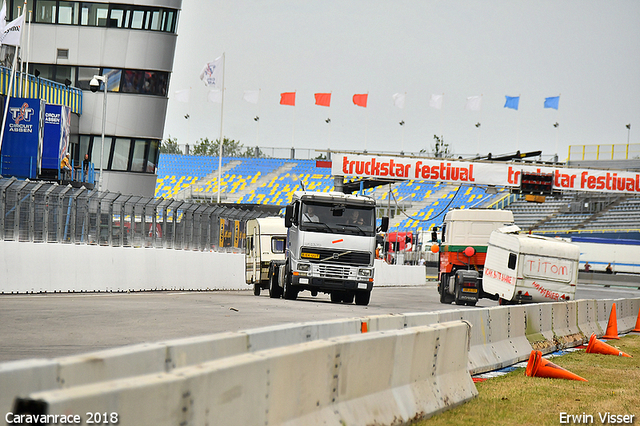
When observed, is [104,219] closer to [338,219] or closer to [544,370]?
[338,219]

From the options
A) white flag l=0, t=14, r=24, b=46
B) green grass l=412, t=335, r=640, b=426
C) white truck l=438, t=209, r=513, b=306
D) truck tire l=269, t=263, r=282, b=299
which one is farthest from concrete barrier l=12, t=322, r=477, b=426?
white flag l=0, t=14, r=24, b=46

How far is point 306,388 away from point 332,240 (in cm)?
1812

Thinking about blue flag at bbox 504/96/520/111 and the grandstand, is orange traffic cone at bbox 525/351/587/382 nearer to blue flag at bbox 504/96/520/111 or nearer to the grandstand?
the grandstand

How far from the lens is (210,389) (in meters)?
4.54

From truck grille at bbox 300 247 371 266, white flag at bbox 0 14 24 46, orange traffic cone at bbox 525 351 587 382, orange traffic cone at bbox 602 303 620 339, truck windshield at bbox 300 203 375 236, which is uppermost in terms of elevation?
white flag at bbox 0 14 24 46

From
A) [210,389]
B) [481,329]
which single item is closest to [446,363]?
[481,329]

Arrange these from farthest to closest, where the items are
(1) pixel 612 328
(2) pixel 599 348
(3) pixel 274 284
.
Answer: (3) pixel 274 284 < (1) pixel 612 328 < (2) pixel 599 348

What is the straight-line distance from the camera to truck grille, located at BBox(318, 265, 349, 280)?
2408cm

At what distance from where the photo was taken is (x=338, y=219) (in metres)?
24.0

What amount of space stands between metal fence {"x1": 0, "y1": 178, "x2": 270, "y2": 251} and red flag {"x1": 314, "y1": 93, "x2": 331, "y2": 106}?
39.9 m

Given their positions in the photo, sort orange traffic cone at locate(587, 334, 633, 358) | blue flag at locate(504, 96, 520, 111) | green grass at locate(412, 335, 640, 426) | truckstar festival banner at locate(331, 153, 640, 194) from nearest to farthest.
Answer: green grass at locate(412, 335, 640, 426) → orange traffic cone at locate(587, 334, 633, 358) → truckstar festival banner at locate(331, 153, 640, 194) → blue flag at locate(504, 96, 520, 111)

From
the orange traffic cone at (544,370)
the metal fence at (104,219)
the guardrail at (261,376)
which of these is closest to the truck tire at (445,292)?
A: the metal fence at (104,219)

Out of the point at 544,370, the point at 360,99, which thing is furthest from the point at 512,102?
the point at 544,370

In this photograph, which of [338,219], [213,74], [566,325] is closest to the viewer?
[566,325]
